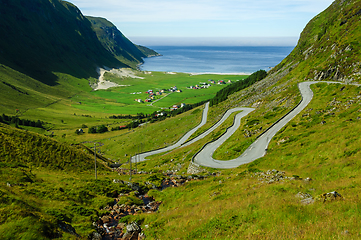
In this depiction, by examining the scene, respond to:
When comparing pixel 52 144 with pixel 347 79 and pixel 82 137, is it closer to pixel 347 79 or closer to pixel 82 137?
pixel 347 79

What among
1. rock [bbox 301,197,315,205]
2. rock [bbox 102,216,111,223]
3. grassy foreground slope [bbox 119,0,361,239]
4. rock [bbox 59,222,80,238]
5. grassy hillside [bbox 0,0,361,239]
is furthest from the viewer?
rock [bbox 102,216,111,223]

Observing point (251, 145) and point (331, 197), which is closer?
point (331, 197)

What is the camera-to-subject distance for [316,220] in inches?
479

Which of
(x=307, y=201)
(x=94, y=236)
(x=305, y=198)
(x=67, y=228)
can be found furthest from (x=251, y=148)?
(x=67, y=228)

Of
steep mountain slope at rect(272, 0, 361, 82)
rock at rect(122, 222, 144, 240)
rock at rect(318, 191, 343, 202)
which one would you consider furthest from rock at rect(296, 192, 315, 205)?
steep mountain slope at rect(272, 0, 361, 82)

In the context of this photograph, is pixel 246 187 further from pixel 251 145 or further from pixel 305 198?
pixel 251 145

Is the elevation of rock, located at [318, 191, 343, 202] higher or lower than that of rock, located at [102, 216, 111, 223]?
higher

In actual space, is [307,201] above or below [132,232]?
above

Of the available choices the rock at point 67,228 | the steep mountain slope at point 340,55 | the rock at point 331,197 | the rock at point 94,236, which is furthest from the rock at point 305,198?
the steep mountain slope at point 340,55

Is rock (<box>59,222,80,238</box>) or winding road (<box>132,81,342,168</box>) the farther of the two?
winding road (<box>132,81,342,168</box>)

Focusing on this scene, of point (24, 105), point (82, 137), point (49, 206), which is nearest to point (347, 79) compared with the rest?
point (49, 206)

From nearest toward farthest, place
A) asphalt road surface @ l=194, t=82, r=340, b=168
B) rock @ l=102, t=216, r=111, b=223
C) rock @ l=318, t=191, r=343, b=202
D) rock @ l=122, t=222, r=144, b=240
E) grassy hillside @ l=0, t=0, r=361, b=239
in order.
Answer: grassy hillside @ l=0, t=0, r=361, b=239 < rock @ l=318, t=191, r=343, b=202 < rock @ l=122, t=222, r=144, b=240 < rock @ l=102, t=216, r=111, b=223 < asphalt road surface @ l=194, t=82, r=340, b=168

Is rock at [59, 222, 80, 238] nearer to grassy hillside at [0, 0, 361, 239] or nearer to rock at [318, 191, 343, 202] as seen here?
grassy hillside at [0, 0, 361, 239]

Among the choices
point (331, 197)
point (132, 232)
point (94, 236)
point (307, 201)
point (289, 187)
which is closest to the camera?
point (331, 197)
